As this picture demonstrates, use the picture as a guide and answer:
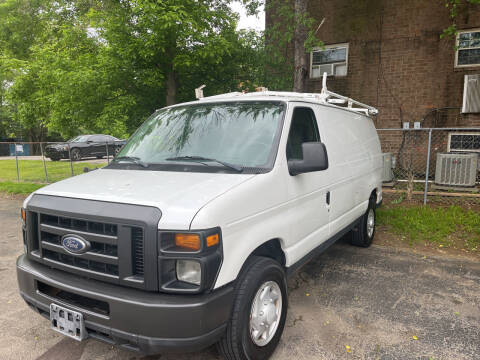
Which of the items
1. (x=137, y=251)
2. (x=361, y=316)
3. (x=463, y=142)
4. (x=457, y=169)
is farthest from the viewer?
(x=463, y=142)

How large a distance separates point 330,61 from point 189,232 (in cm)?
1157

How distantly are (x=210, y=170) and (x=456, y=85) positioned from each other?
1074cm

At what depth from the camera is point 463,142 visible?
1097 cm

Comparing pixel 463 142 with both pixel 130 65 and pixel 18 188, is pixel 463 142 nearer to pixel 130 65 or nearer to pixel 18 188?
pixel 130 65

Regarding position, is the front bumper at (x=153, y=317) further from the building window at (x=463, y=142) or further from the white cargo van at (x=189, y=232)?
the building window at (x=463, y=142)

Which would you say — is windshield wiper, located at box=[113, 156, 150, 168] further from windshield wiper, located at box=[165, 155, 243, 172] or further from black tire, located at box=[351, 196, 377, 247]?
black tire, located at box=[351, 196, 377, 247]

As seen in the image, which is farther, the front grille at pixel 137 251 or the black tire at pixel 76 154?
the black tire at pixel 76 154

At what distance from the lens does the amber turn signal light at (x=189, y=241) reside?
2.15 meters

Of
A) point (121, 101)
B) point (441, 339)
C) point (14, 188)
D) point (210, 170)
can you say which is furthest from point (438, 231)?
point (14, 188)

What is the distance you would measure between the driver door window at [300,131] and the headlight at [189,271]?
4.76 ft

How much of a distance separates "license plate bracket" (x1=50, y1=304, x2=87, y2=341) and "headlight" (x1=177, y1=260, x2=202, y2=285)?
0.78m

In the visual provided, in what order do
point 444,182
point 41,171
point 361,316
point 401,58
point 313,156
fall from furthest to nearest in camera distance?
1. point 41,171
2. point 401,58
3. point 444,182
4. point 361,316
5. point 313,156

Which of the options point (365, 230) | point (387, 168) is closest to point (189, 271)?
point (365, 230)

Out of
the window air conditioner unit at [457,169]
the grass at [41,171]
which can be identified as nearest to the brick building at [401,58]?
the window air conditioner unit at [457,169]
